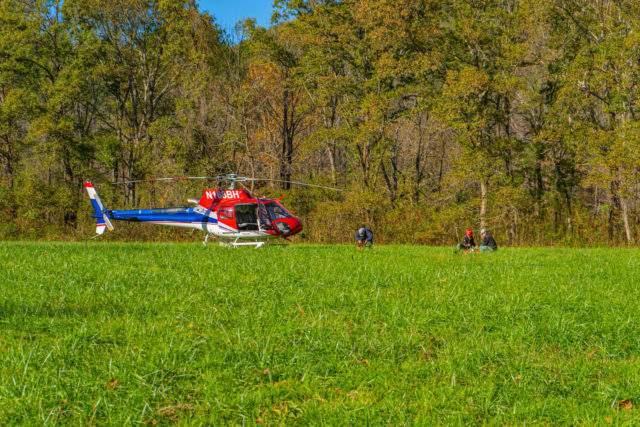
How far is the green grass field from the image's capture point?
310 centimetres

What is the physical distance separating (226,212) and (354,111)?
1288cm

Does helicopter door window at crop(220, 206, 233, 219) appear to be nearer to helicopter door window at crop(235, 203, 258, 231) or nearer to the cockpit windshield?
helicopter door window at crop(235, 203, 258, 231)

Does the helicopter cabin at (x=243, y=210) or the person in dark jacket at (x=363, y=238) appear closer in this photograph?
the helicopter cabin at (x=243, y=210)

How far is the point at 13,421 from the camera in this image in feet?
9.34

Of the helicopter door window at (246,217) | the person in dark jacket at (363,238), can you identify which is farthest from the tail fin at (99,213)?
the person in dark jacket at (363,238)

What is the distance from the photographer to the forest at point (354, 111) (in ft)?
73.5

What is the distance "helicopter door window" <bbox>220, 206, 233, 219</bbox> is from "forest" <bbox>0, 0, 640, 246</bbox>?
8.99m

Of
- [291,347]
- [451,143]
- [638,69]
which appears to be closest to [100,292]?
[291,347]

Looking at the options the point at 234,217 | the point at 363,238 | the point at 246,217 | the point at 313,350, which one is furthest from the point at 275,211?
the point at 313,350

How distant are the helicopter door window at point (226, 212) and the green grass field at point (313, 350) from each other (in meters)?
7.44

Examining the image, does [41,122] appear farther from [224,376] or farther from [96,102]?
[224,376]

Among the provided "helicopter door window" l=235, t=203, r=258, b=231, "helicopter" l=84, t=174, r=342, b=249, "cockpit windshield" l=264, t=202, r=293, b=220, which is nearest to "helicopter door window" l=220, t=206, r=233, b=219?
"helicopter" l=84, t=174, r=342, b=249

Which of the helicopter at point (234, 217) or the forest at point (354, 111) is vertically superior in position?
the forest at point (354, 111)

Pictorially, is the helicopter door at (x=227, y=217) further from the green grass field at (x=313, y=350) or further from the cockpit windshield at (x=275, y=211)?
the green grass field at (x=313, y=350)
